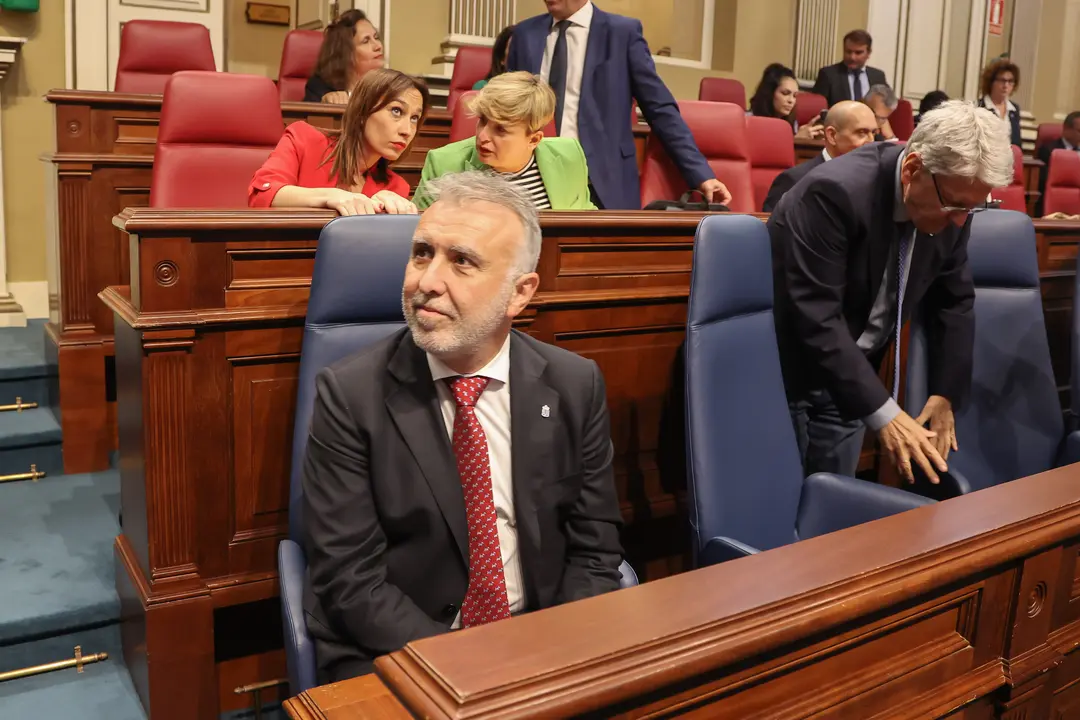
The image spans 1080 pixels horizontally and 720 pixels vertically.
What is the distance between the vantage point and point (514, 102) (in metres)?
2.27

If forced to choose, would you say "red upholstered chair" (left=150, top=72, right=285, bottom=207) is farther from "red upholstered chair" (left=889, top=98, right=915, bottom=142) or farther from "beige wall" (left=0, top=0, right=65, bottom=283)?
"red upholstered chair" (left=889, top=98, right=915, bottom=142)

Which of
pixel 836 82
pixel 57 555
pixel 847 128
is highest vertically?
pixel 836 82

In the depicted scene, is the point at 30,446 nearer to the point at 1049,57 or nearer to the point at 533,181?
the point at 533,181

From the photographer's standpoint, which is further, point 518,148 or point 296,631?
point 518,148

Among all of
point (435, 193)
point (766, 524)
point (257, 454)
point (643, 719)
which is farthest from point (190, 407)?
point (643, 719)

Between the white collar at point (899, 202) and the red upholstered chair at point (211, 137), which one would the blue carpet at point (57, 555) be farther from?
the white collar at point (899, 202)

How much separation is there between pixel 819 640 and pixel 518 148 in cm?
170

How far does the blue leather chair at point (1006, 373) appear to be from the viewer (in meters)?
2.21

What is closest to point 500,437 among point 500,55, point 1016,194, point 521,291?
point 521,291

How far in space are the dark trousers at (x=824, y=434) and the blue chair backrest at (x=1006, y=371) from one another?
0.32 metres

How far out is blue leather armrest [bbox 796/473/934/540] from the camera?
1.58 metres

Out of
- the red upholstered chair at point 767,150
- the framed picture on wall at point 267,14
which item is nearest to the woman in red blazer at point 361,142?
the red upholstered chair at point 767,150

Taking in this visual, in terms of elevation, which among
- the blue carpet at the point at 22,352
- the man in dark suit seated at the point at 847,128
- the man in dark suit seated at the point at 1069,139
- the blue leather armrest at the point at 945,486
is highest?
the man in dark suit seated at the point at 1069,139

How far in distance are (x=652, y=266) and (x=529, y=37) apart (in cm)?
118
